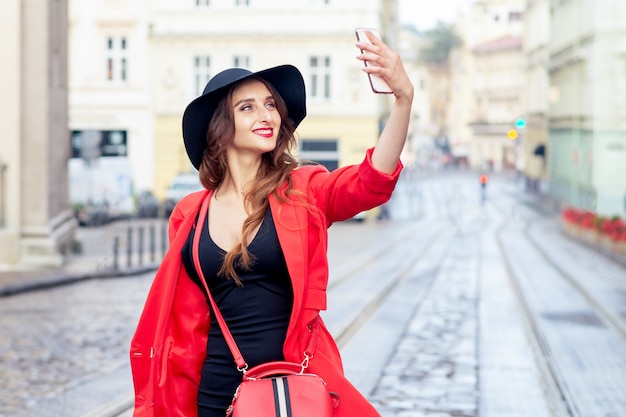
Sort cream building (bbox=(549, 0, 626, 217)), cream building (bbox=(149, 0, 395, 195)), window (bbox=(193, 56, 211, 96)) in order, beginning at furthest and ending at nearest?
window (bbox=(193, 56, 211, 96))
cream building (bbox=(149, 0, 395, 195))
cream building (bbox=(549, 0, 626, 217))

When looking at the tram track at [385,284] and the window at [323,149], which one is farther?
the window at [323,149]

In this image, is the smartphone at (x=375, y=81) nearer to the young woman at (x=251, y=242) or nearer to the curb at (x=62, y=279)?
the young woman at (x=251, y=242)

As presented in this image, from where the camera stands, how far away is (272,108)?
3994 millimetres

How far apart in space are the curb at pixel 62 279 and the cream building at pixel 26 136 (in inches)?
56.5

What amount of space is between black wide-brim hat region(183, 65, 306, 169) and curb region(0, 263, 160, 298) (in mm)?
13352

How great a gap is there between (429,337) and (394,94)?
943cm

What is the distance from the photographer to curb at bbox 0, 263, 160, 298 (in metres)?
17.2

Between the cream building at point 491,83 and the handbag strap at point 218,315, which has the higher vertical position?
the cream building at point 491,83

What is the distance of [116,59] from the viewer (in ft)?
159

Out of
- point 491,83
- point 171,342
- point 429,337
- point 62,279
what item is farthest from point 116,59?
point 491,83

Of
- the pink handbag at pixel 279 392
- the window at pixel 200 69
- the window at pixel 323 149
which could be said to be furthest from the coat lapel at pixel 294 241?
the window at pixel 200 69

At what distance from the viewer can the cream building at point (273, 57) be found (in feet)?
156

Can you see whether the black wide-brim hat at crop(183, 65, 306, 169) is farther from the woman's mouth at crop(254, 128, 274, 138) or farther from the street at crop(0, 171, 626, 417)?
the street at crop(0, 171, 626, 417)

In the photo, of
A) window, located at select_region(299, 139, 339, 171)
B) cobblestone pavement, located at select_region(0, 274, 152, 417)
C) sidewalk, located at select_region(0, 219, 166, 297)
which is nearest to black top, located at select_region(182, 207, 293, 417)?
cobblestone pavement, located at select_region(0, 274, 152, 417)
